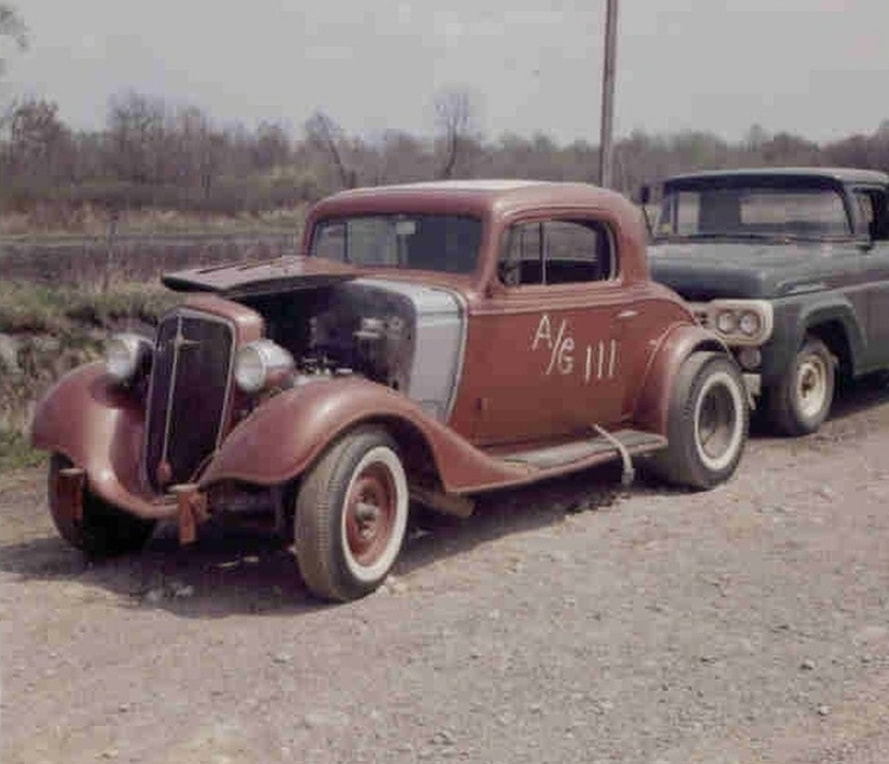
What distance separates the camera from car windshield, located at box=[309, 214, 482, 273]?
6617mm

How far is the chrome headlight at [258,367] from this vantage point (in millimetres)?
5602

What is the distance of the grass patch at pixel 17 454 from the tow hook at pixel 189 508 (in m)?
3.36

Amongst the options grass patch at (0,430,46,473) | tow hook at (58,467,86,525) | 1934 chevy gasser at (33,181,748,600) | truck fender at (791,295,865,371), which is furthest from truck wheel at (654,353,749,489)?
grass patch at (0,430,46,473)

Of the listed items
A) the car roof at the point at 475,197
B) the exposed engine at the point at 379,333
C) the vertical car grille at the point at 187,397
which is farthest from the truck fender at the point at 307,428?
the car roof at the point at 475,197

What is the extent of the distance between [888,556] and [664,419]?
63.8 inches

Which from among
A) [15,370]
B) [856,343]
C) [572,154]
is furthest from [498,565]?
[572,154]

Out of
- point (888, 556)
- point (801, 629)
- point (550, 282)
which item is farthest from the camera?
point (550, 282)

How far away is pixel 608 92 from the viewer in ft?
49.9

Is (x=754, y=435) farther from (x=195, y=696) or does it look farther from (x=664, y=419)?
(x=195, y=696)

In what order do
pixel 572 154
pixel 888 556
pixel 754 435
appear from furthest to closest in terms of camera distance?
1. pixel 572 154
2. pixel 754 435
3. pixel 888 556

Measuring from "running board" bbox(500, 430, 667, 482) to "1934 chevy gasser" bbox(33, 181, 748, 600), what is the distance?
15mm

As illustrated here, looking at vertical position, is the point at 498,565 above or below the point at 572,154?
below

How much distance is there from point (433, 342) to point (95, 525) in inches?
69.6

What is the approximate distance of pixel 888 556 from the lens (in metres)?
5.95
